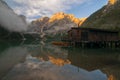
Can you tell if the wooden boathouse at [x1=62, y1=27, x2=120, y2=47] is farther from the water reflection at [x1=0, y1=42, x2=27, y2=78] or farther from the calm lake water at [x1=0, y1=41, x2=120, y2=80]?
the calm lake water at [x1=0, y1=41, x2=120, y2=80]

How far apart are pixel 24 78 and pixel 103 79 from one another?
304 inches

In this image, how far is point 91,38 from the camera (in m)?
61.1

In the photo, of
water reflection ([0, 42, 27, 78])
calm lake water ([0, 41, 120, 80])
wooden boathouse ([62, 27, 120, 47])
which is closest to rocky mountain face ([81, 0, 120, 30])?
wooden boathouse ([62, 27, 120, 47])

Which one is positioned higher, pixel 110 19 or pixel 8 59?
pixel 110 19

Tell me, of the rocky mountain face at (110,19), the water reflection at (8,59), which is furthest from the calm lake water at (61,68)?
the rocky mountain face at (110,19)

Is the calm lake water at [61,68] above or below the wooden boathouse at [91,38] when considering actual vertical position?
below

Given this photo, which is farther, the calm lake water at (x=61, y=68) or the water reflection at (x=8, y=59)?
the water reflection at (x=8, y=59)

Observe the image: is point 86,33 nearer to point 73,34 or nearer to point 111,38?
point 73,34

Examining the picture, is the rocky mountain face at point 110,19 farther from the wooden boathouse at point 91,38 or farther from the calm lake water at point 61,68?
the calm lake water at point 61,68

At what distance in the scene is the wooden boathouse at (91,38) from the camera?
2366 inches

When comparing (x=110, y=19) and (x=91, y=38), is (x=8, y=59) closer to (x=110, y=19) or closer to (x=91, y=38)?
(x=91, y=38)

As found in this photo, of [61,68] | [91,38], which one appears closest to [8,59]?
[61,68]

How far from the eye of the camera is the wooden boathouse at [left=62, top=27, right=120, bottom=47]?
60094mm

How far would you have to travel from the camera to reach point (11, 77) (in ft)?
60.0
